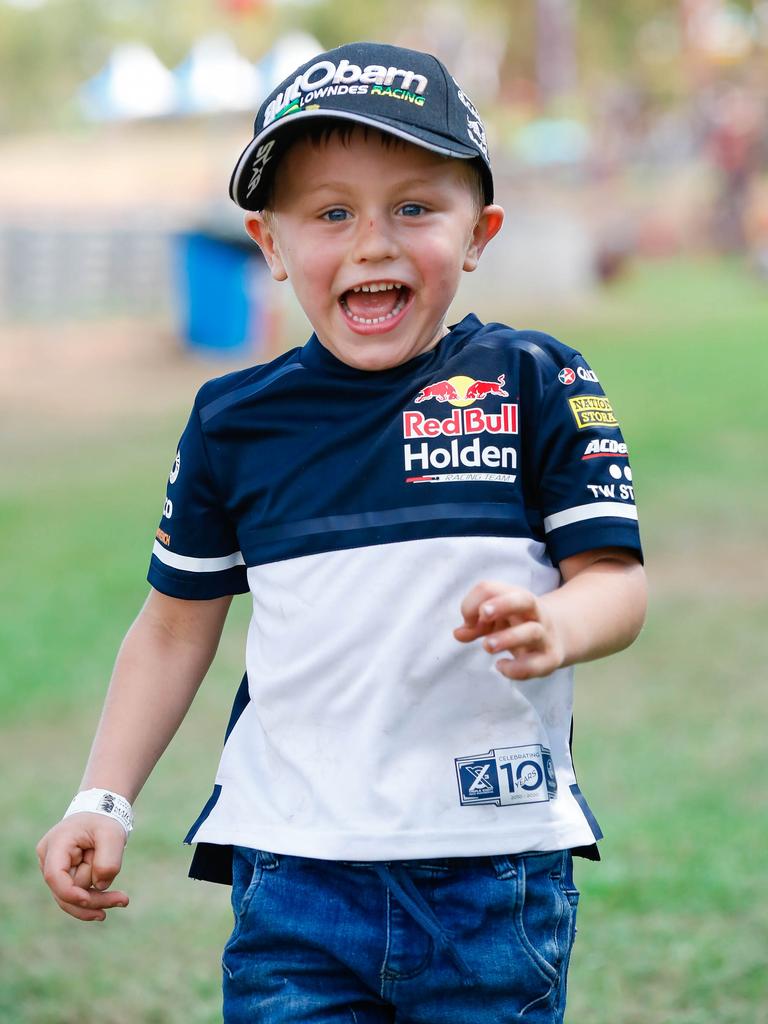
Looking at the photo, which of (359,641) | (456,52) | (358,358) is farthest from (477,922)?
(456,52)

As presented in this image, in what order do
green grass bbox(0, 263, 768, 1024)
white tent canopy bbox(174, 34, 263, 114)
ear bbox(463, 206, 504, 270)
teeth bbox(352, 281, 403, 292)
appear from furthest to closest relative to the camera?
white tent canopy bbox(174, 34, 263, 114), green grass bbox(0, 263, 768, 1024), ear bbox(463, 206, 504, 270), teeth bbox(352, 281, 403, 292)

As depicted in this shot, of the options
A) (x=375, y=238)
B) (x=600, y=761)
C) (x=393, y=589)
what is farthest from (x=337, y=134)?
(x=600, y=761)

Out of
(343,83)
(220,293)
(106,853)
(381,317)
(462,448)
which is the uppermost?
(220,293)

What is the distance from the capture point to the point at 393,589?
193 cm

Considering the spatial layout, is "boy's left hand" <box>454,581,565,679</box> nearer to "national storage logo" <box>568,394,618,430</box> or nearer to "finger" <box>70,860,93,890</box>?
"national storage logo" <box>568,394,618,430</box>

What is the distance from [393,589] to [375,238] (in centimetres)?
44

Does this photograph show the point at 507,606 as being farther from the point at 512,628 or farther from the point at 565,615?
the point at 565,615

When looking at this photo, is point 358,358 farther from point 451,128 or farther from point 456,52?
point 456,52

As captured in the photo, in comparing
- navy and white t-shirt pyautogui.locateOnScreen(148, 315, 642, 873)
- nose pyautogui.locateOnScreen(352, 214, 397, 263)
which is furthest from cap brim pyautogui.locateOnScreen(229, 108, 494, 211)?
navy and white t-shirt pyautogui.locateOnScreen(148, 315, 642, 873)

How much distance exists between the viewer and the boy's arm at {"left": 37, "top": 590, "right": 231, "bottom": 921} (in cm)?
203

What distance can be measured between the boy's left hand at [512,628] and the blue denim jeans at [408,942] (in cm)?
35

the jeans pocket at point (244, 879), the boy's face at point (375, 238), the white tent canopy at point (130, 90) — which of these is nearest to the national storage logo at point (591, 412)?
the boy's face at point (375, 238)

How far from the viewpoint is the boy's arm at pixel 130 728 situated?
203 centimetres

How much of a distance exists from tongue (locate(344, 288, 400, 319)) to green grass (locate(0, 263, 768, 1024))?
184 cm
